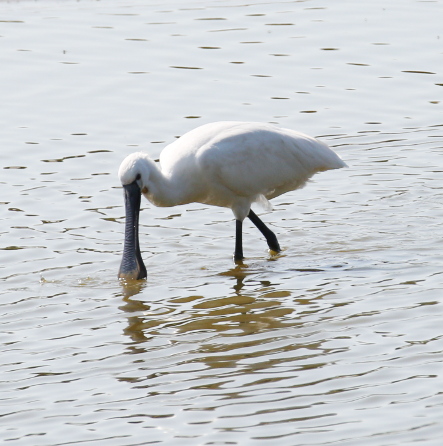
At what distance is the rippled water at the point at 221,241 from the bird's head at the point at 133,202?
0.17 meters

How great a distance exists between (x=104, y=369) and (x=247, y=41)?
1051 cm

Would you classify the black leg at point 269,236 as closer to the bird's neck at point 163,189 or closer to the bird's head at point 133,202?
the bird's neck at point 163,189

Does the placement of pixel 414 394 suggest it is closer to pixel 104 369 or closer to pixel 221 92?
pixel 104 369

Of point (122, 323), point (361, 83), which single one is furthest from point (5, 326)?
point (361, 83)

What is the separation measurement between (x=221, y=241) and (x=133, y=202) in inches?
52.0

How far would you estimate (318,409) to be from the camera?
611 cm

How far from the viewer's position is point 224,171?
381 inches

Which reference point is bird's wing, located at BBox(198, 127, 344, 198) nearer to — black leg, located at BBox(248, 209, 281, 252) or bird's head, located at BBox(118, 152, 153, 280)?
black leg, located at BBox(248, 209, 281, 252)

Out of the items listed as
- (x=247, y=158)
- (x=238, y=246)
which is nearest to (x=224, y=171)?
(x=247, y=158)

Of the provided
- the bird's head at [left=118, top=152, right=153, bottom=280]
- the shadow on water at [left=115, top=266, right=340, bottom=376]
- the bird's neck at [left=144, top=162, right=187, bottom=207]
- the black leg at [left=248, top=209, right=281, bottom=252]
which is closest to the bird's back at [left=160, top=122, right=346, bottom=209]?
the bird's neck at [left=144, top=162, right=187, bottom=207]

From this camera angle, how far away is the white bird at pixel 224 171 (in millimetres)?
9297

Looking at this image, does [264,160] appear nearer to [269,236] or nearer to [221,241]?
[269,236]

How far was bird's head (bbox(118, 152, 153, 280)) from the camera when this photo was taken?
29.7 feet

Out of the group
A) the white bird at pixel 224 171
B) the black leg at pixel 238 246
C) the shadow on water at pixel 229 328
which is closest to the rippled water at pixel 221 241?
the shadow on water at pixel 229 328
